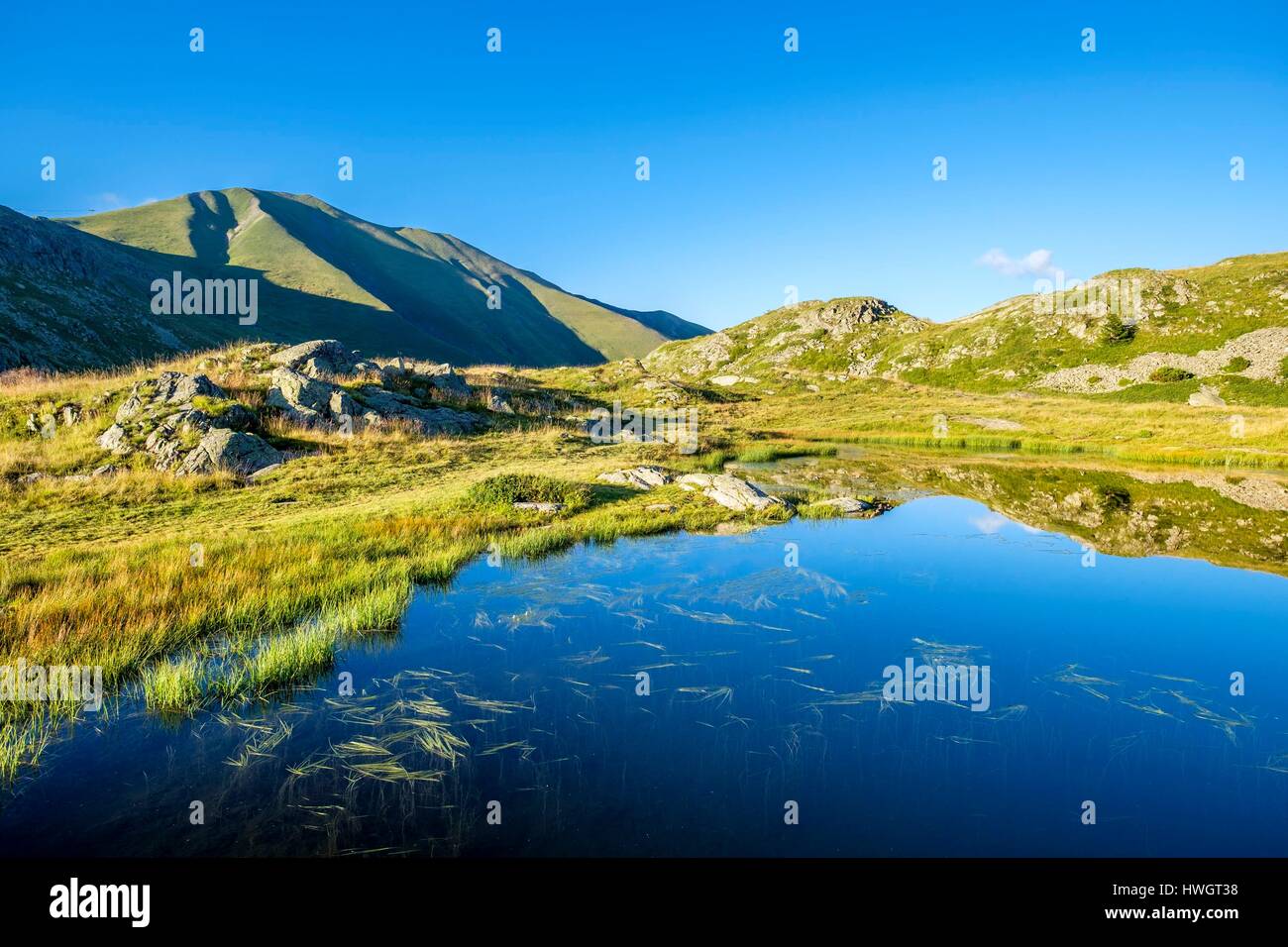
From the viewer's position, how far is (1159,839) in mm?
7203

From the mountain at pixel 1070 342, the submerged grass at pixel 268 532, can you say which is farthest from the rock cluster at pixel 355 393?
the mountain at pixel 1070 342

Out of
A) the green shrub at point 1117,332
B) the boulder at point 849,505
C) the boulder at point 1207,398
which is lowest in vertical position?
the boulder at point 849,505

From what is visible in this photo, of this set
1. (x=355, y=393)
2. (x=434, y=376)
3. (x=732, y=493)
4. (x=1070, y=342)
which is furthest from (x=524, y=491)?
(x=1070, y=342)

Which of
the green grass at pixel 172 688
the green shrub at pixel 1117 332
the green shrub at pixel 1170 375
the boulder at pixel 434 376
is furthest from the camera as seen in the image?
the green shrub at pixel 1117 332

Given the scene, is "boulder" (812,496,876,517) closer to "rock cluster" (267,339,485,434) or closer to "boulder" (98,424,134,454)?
"rock cluster" (267,339,485,434)

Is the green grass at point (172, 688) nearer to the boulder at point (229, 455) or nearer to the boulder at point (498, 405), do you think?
the boulder at point (229, 455)

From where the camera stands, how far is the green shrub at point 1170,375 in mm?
82375

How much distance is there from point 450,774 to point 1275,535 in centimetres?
3253

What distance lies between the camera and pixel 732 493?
2709cm

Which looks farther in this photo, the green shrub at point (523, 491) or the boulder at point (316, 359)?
the boulder at point (316, 359)

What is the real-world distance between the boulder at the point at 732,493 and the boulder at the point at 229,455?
2082 centimetres

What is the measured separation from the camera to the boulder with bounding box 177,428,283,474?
88.0 ft

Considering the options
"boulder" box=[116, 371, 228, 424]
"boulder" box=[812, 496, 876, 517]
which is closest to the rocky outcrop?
"boulder" box=[812, 496, 876, 517]
